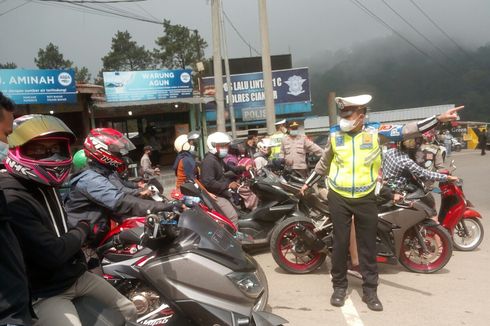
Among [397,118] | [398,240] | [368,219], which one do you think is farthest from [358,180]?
[397,118]

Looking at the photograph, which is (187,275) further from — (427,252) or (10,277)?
(427,252)

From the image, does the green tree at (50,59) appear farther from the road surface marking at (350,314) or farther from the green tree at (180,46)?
the road surface marking at (350,314)

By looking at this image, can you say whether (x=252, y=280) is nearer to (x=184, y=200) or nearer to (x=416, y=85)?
(x=184, y=200)

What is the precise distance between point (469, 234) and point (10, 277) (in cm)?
564

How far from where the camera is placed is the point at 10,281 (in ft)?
5.52

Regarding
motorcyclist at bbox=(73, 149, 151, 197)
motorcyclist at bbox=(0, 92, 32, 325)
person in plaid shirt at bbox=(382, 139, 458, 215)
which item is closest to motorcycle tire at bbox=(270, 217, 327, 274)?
person in plaid shirt at bbox=(382, 139, 458, 215)

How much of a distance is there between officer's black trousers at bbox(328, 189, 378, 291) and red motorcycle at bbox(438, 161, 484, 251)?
200 cm

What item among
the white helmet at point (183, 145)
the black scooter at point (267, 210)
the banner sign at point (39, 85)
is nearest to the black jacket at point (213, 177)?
the black scooter at point (267, 210)

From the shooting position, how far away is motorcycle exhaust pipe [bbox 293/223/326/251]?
5043 mm

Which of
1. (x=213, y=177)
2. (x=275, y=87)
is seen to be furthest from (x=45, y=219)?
(x=275, y=87)

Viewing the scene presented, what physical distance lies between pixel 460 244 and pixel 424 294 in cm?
171

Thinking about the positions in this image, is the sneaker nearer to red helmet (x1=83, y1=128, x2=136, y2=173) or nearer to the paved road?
the paved road

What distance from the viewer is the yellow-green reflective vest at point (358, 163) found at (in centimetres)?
418

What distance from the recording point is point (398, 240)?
4.80 metres
